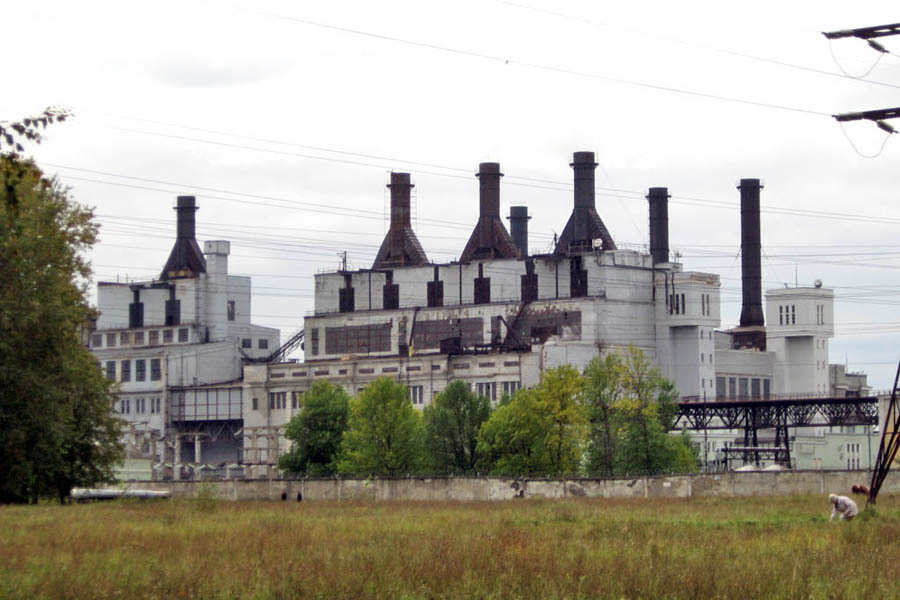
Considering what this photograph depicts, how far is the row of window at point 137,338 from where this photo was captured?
338 feet

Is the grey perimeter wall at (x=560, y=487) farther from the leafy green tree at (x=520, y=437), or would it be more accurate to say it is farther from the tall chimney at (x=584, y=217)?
the tall chimney at (x=584, y=217)

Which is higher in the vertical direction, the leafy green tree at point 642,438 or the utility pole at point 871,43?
the utility pole at point 871,43

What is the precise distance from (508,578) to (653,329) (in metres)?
79.3

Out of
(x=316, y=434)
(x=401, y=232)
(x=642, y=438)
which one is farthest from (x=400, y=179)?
(x=642, y=438)

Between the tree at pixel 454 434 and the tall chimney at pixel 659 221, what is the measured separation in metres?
34.8

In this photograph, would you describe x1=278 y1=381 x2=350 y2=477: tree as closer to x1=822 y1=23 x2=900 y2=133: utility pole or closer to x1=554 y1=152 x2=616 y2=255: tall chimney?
x1=554 y1=152 x2=616 y2=255: tall chimney

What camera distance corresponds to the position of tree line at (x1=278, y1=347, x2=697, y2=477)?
63000 mm

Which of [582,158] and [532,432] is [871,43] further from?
[582,158]

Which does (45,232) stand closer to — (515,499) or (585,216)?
(515,499)

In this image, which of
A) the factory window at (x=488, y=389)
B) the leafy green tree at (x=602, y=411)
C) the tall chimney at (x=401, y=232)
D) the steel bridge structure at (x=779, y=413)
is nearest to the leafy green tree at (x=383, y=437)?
the leafy green tree at (x=602, y=411)

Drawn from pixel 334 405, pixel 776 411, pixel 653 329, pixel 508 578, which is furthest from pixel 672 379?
pixel 508 578

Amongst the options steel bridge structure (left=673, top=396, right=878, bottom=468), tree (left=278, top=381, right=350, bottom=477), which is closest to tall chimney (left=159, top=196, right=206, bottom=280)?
tree (left=278, top=381, right=350, bottom=477)

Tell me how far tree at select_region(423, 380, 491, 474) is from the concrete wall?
15.7m

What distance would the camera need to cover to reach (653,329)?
95.1 metres
